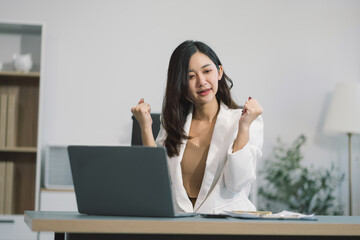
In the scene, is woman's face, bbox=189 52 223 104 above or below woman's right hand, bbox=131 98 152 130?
above

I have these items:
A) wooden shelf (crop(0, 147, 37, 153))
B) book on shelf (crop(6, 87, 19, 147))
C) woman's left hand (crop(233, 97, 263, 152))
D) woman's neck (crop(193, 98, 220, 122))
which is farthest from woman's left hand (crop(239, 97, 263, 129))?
book on shelf (crop(6, 87, 19, 147))

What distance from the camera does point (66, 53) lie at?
398 cm

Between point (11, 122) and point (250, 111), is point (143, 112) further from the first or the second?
point (11, 122)

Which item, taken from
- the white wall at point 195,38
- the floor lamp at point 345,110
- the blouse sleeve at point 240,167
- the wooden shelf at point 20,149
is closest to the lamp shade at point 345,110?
the floor lamp at point 345,110

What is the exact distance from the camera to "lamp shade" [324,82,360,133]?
387 centimetres

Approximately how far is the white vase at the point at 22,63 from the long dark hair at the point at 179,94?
1.86 metres

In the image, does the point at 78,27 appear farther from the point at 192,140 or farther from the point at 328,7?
the point at 192,140

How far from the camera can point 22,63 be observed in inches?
144

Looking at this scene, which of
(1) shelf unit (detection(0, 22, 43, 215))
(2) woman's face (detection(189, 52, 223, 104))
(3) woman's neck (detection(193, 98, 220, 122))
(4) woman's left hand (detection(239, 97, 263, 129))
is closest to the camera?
(4) woman's left hand (detection(239, 97, 263, 129))

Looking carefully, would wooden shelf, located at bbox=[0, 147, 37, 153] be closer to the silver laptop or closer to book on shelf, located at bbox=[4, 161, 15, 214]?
book on shelf, located at bbox=[4, 161, 15, 214]

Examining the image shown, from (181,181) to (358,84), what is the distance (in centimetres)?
248

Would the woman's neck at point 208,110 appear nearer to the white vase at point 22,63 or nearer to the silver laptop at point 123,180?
the silver laptop at point 123,180

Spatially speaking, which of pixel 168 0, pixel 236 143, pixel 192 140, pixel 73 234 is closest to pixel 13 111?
pixel 168 0

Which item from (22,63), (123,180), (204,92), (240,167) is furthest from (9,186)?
(123,180)
